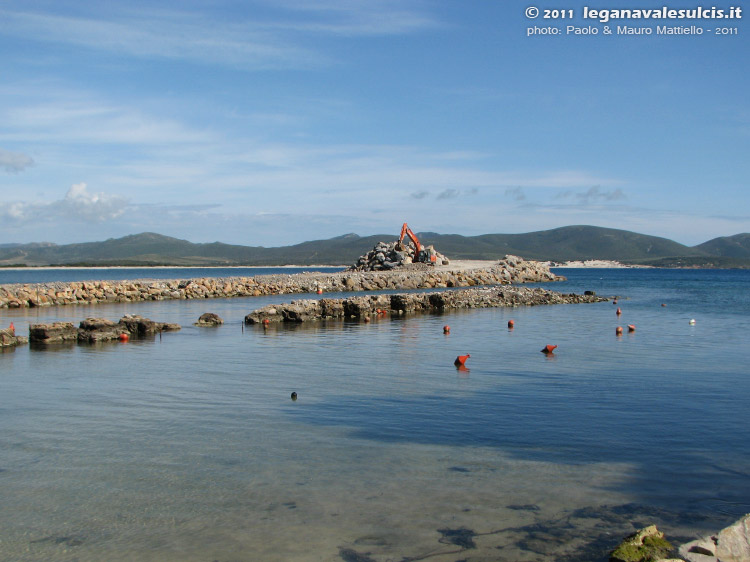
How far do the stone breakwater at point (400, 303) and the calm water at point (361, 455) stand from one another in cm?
873

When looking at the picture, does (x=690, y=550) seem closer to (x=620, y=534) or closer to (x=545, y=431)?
(x=620, y=534)

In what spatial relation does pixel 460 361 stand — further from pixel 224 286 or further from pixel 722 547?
pixel 224 286

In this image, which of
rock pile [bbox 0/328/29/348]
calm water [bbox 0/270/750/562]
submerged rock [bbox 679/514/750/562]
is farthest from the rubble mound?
submerged rock [bbox 679/514/750/562]

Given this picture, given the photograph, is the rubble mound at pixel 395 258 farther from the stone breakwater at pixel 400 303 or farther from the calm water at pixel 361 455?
the calm water at pixel 361 455

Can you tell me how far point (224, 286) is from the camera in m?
45.4

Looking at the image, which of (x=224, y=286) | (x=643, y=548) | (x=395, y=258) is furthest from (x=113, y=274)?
(x=643, y=548)

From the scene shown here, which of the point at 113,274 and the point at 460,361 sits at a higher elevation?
the point at 113,274

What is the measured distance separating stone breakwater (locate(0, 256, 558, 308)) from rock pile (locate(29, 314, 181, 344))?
1738 centimetres

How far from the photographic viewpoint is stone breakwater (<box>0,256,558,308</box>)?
37.1 metres

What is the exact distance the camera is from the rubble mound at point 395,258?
226 ft

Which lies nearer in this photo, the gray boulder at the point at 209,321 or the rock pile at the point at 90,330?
the rock pile at the point at 90,330

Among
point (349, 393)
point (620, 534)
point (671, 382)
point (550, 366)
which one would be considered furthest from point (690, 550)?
point (550, 366)

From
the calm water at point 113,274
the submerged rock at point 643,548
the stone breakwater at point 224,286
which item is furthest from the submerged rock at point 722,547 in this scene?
the calm water at point 113,274

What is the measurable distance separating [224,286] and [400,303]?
61.0 feet
